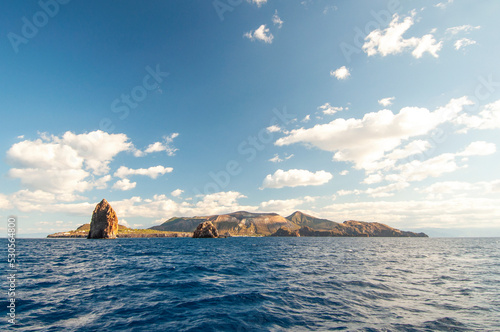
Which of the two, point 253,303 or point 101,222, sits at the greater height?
point 253,303

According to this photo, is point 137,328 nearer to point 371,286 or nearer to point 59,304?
point 59,304

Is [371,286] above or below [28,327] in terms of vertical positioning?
below

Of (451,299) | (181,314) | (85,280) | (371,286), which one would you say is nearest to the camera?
(181,314)

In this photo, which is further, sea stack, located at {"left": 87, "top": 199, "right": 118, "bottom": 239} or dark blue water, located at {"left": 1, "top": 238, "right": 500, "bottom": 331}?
sea stack, located at {"left": 87, "top": 199, "right": 118, "bottom": 239}

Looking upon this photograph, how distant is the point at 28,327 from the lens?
1095cm

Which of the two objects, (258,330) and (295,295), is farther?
(295,295)

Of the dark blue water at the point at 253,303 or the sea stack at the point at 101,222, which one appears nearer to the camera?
the dark blue water at the point at 253,303

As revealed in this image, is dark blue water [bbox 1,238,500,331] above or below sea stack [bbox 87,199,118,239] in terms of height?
above

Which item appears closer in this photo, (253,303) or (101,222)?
(253,303)

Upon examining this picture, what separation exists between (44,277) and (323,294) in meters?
27.0

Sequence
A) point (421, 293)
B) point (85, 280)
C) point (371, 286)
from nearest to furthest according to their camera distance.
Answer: point (421, 293) → point (371, 286) → point (85, 280)

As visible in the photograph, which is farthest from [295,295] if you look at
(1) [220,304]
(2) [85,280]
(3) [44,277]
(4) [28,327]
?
(3) [44,277]

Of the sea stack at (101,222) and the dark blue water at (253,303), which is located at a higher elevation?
the dark blue water at (253,303)

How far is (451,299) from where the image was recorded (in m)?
16.6
